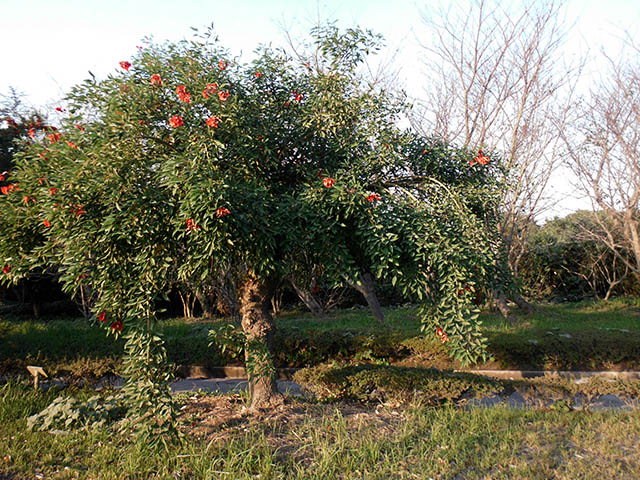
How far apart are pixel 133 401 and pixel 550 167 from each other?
10.3 m

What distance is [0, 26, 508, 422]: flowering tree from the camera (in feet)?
13.6

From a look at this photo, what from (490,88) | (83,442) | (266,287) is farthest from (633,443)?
(490,88)

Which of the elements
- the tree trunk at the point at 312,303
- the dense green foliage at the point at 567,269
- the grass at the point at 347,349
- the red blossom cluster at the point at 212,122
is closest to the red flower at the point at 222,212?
the red blossom cluster at the point at 212,122

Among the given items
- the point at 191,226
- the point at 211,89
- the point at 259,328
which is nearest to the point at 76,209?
the point at 191,226

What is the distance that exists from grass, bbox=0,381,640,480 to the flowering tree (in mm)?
505

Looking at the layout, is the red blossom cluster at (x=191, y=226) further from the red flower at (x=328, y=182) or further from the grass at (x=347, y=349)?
the grass at (x=347, y=349)

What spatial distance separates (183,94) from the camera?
4.23 m

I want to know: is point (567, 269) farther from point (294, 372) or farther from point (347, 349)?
point (294, 372)

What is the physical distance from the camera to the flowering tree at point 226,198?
4148mm

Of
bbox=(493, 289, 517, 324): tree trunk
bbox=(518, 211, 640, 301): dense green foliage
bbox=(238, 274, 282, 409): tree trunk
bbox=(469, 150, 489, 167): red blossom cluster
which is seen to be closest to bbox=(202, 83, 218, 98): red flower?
bbox=(238, 274, 282, 409): tree trunk

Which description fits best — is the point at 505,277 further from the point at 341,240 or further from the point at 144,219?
the point at 144,219

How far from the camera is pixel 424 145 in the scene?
5430 mm

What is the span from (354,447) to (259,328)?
6.25 feet

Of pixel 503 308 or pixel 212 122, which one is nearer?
pixel 212 122
